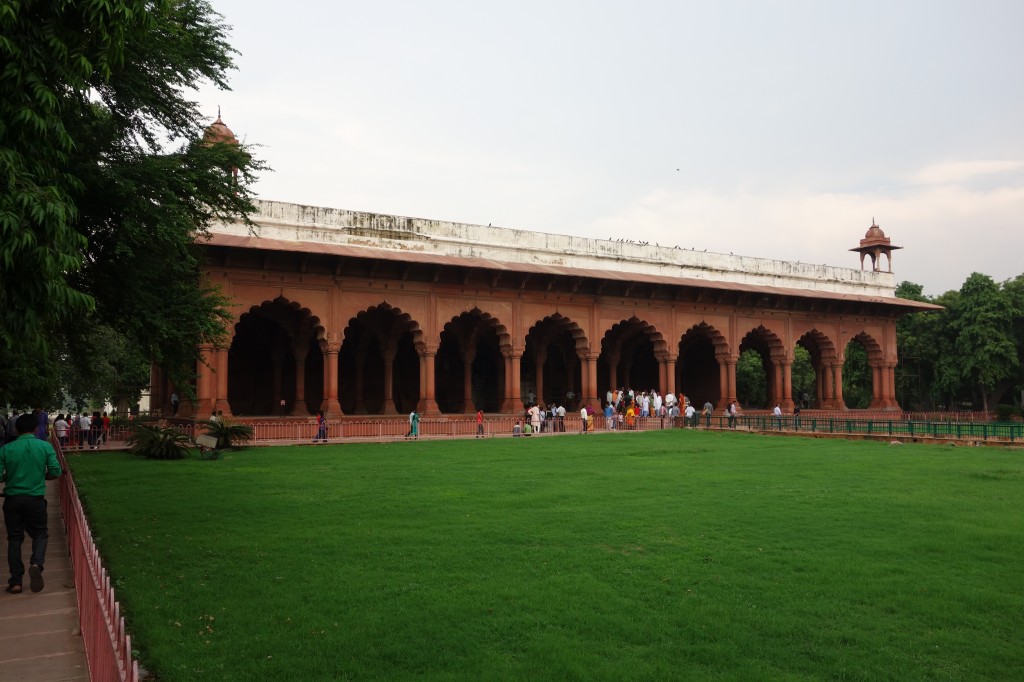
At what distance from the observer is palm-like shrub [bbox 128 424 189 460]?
15.2 meters

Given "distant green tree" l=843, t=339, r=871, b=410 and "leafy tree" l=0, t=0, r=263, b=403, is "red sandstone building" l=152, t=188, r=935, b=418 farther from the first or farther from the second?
"distant green tree" l=843, t=339, r=871, b=410

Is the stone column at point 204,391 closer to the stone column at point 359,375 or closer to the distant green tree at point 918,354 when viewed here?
the stone column at point 359,375

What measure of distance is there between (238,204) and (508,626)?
7.42 metres

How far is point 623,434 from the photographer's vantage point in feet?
72.2

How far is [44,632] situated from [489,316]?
19.8m

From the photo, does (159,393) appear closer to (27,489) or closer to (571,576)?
(27,489)

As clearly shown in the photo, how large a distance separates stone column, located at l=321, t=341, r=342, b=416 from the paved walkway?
14706 mm

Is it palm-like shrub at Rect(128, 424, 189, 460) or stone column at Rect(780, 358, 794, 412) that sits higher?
stone column at Rect(780, 358, 794, 412)

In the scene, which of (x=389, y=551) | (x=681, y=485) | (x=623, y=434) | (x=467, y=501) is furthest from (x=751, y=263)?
(x=389, y=551)

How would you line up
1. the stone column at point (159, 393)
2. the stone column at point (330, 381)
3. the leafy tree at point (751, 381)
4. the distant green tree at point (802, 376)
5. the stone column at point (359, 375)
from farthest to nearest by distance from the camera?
the distant green tree at point (802, 376)
the leafy tree at point (751, 381)
the stone column at point (359, 375)
the stone column at point (159, 393)
the stone column at point (330, 381)

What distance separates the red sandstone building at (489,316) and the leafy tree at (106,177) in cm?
840

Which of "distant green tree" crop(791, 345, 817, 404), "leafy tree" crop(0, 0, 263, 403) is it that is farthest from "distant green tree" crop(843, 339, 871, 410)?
"leafy tree" crop(0, 0, 263, 403)

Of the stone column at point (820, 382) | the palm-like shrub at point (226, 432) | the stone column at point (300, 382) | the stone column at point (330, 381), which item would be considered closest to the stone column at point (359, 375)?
the stone column at point (300, 382)

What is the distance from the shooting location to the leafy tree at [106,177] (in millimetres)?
4469
